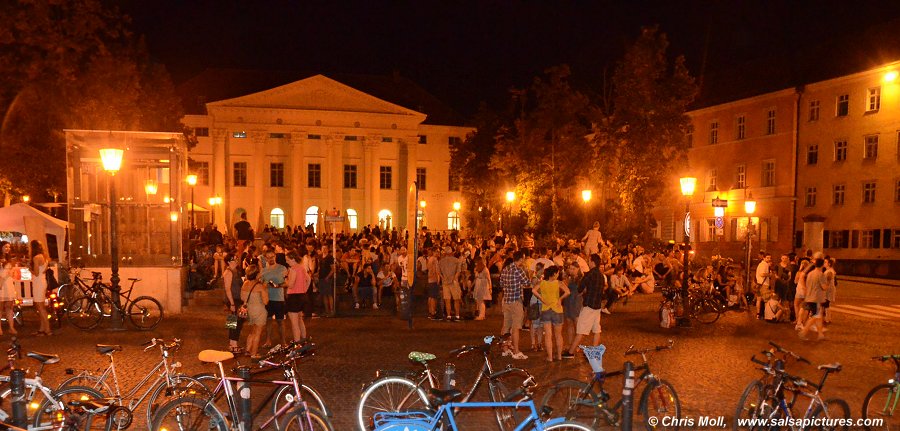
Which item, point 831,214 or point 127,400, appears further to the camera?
point 831,214

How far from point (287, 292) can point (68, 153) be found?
29.8 feet

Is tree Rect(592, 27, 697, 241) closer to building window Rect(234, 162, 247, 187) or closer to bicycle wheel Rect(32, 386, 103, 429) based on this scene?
bicycle wheel Rect(32, 386, 103, 429)

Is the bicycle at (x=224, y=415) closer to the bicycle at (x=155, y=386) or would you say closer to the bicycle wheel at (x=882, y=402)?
the bicycle at (x=155, y=386)

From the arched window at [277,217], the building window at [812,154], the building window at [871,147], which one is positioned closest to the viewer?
the building window at [871,147]

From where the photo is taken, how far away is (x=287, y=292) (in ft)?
46.0

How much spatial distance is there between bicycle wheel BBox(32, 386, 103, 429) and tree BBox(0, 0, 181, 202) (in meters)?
23.9

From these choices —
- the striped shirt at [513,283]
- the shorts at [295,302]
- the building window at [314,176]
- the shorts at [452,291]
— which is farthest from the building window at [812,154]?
the shorts at [295,302]

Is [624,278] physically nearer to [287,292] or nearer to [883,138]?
[287,292]

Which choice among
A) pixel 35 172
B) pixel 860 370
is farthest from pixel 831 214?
pixel 35 172

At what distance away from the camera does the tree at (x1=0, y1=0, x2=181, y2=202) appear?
2772cm

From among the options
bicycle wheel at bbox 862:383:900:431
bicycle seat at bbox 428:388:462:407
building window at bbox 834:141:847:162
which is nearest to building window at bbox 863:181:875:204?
building window at bbox 834:141:847:162

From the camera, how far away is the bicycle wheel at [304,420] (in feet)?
23.0

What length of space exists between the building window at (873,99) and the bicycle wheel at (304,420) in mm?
41278

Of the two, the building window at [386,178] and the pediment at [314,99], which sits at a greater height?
the pediment at [314,99]
